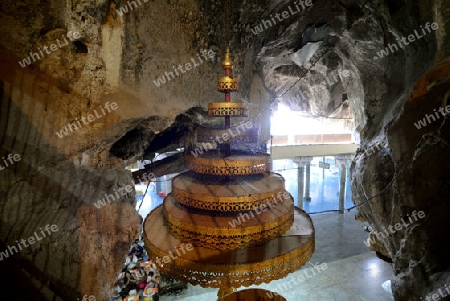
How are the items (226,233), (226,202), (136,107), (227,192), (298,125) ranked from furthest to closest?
(298,125)
(136,107)
(227,192)
(226,202)
(226,233)

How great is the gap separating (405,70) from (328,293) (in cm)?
665

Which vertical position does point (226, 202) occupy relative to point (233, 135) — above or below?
below

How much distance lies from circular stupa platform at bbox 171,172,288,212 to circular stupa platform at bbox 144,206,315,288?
42cm

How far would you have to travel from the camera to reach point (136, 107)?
4.09 metres

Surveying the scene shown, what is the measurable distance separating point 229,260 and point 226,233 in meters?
0.25

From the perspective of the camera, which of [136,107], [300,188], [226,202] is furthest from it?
[300,188]

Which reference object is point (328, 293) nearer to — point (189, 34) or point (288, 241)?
point (288, 241)

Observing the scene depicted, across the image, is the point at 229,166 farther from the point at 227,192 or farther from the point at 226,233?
the point at 226,233

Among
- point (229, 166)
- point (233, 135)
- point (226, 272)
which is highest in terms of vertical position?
point (233, 135)

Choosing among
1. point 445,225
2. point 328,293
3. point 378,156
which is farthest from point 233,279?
point 328,293

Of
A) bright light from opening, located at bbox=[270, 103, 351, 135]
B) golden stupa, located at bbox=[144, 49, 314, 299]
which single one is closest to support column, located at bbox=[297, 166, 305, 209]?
bright light from opening, located at bbox=[270, 103, 351, 135]

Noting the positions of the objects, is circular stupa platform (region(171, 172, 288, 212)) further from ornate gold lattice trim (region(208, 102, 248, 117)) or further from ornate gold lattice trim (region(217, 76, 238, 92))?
ornate gold lattice trim (region(217, 76, 238, 92))

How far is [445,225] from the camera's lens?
14.3 ft

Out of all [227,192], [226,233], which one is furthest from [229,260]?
[227,192]
